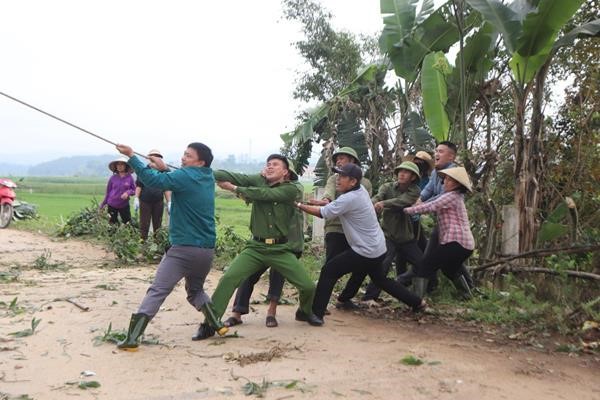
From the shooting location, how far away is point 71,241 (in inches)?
414

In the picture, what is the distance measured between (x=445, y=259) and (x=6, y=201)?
33.3ft

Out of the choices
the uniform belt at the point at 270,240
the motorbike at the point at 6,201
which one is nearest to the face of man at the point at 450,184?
the uniform belt at the point at 270,240

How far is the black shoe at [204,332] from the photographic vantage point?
184 inches

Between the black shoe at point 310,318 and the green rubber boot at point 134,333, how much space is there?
1.48 m

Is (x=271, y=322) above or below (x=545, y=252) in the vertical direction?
below

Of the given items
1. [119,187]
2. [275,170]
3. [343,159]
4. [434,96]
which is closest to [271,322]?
[275,170]

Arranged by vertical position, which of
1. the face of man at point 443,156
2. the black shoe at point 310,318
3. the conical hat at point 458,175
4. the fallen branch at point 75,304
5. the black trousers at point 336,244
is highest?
the face of man at point 443,156

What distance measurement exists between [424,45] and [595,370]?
492 centimetres

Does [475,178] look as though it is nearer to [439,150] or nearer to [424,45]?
[439,150]

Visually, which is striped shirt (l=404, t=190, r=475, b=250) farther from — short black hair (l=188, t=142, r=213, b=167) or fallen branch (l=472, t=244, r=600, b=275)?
short black hair (l=188, t=142, r=213, b=167)

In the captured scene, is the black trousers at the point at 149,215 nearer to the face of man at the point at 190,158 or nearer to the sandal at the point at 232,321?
the sandal at the point at 232,321

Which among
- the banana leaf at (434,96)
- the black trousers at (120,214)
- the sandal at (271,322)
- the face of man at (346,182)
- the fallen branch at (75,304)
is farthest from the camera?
the black trousers at (120,214)

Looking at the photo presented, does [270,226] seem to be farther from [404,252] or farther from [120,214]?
[120,214]

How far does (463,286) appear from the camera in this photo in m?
6.05
